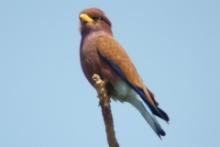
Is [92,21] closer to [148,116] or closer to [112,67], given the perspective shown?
[112,67]

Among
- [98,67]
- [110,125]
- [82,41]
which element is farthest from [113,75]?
[110,125]

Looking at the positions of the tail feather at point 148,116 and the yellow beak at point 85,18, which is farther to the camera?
the yellow beak at point 85,18

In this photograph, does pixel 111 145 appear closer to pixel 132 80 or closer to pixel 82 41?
pixel 132 80

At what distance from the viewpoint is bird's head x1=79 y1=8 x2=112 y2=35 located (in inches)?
231

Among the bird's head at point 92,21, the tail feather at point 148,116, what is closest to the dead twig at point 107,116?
the tail feather at point 148,116

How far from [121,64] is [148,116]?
0.69m

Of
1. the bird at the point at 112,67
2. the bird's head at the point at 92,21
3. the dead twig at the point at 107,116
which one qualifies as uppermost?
the bird's head at the point at 92,21

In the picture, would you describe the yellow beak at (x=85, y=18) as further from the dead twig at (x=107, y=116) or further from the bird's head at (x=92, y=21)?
the dead twig at (x=107, y=116)

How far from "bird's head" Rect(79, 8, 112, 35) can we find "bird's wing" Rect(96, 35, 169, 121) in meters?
0.17

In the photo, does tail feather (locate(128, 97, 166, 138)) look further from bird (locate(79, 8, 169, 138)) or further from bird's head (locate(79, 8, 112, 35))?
bird's head (locate(79, 8, 112, 35))

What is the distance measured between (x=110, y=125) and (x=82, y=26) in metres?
2.03

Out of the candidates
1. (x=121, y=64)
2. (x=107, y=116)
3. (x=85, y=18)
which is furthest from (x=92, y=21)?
(x=107, y=116)

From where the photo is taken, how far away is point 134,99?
5309mm

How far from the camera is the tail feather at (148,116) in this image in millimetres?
4839
